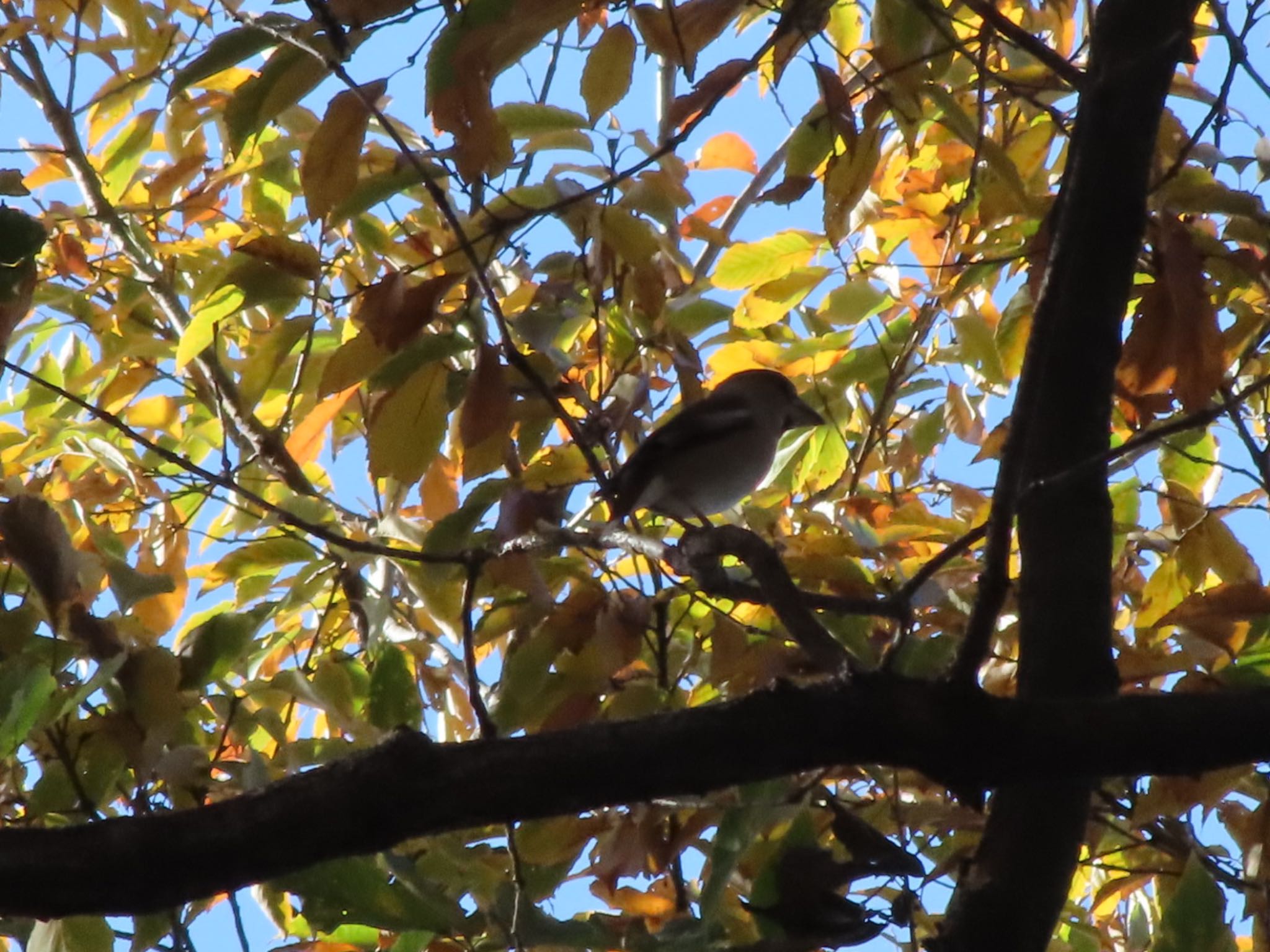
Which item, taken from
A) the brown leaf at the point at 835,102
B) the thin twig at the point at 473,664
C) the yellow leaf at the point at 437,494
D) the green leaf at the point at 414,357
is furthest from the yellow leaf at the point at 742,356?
the thin twig at the point at 473,664

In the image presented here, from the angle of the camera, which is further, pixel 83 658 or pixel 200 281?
pixel 200 281

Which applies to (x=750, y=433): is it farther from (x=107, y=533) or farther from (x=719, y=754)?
(x=719, y=754)

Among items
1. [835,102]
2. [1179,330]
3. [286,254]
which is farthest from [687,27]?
[1179,330]

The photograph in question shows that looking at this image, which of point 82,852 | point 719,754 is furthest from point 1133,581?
point 82,852

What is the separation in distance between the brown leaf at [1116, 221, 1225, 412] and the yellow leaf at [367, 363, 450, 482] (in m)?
1.06

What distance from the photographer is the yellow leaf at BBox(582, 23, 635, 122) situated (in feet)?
6.40

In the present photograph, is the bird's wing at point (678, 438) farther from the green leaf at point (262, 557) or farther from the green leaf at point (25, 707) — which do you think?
the green leaf at point (25, 707)

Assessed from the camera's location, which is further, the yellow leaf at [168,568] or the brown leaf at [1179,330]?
the yellow leaf at [168,568]

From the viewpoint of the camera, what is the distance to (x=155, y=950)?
2.41 metres

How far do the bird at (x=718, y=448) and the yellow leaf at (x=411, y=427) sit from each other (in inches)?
42.1

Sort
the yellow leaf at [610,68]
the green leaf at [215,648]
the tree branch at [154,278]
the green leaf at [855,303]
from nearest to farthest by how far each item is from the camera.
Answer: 1. the yellow leaf at [610,68]
2. the green leaf at [215,648]
3. the green leaf at [855,303]
4. the tree branch at [154,278]

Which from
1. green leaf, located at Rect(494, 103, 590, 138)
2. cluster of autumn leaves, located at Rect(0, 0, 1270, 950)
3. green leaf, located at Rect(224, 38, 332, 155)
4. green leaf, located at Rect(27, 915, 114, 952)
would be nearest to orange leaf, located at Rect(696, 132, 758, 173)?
cluster of autumn leaves, located at Rect(0, 0, 1270, 950)

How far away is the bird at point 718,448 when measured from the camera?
338 centimetres

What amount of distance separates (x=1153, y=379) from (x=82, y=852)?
1.59 meters
